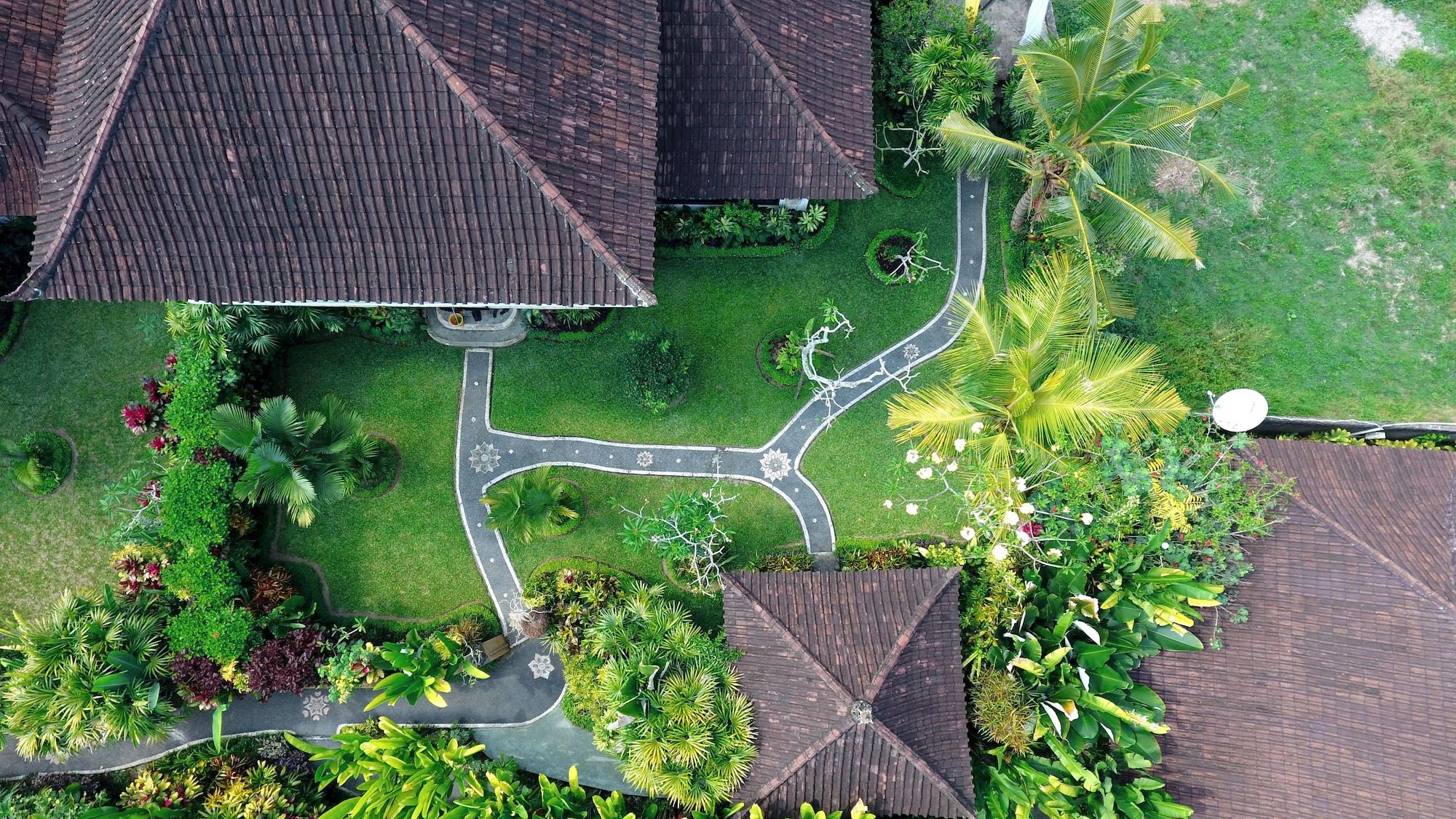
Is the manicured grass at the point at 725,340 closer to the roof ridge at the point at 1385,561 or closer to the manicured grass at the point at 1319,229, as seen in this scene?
the manicured grass at the point at 1319,229

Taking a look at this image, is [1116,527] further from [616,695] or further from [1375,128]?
[1375,128]

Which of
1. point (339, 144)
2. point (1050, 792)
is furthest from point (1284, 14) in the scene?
point (339, 144)

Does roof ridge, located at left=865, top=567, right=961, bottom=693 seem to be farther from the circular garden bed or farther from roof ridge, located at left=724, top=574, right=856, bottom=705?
the circular garden bed

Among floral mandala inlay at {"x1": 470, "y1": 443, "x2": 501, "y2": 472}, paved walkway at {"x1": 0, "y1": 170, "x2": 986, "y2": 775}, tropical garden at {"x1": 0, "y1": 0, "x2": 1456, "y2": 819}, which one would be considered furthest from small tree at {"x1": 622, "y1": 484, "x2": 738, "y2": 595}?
floral mandala inlay at {"x1": 470, "y1": 443, "x2": 501, "y2": 472}

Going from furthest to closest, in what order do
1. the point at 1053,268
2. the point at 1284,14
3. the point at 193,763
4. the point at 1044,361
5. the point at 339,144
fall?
the point at 1284,14 < the point at 193,763 < the point at 1053,268 < the point at 1044,361 < the point at 339,144

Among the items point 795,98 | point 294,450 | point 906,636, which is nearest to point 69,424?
point 294,450
